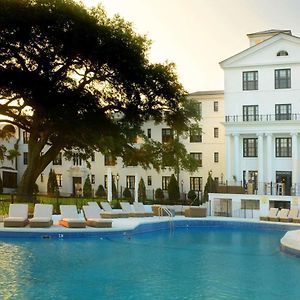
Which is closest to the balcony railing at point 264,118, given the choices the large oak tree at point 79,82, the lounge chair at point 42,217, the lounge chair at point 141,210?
the large oak tree at point 79,82

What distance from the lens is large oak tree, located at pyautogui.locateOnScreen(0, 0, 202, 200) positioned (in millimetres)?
28281

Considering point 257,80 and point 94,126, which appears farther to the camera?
point 257,80

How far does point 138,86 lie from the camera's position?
104 ft

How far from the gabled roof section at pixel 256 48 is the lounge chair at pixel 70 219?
2380cm

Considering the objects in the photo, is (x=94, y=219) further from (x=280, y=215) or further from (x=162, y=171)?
(x=162, y=171)

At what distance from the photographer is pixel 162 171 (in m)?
52.2

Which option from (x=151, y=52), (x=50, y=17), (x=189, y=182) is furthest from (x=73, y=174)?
(x=50, y=17)

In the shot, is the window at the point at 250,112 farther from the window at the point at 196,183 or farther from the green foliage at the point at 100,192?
the green foliage at the point at 100,192

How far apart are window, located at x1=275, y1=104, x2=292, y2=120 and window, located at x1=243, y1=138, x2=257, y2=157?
265 centimetres

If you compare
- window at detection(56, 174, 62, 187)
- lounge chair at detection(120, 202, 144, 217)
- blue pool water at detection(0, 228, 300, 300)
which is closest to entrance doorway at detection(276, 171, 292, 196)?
lounge chair at detection(120, 202, 144, 217)

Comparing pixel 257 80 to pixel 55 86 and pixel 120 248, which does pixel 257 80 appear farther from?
pixel 120 248

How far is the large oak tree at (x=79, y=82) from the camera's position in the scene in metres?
28.3

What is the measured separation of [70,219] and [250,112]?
933 inches

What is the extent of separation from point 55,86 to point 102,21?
16.5 ft
